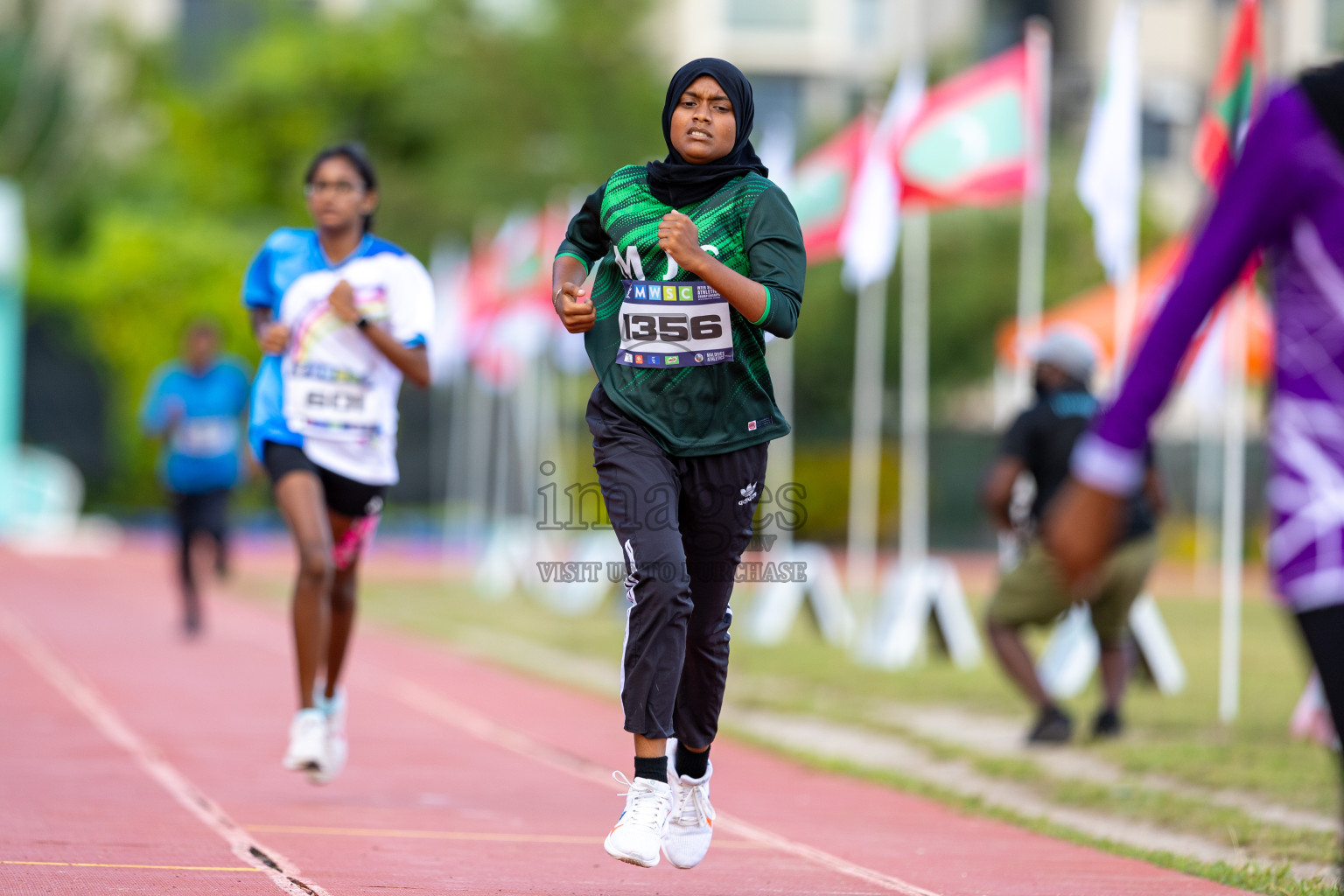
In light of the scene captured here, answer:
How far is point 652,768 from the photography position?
4.76 meters

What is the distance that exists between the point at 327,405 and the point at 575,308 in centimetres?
200

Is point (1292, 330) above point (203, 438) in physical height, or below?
above

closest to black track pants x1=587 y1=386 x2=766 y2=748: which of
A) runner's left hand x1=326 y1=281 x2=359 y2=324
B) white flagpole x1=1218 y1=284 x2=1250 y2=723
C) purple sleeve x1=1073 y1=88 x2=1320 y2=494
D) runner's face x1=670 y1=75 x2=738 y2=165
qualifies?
runner's face x1=670 y1=75 x2=738 y2=165

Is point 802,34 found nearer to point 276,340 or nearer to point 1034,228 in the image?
point 1034,228

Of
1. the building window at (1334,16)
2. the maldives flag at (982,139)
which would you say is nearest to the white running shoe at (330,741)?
the maldives flag at (982,139)

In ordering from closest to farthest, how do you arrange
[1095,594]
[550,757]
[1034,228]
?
[550,757] → [1095,594] → [1034,228]

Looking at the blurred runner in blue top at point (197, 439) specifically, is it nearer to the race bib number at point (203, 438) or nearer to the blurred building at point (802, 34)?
the race bib number at point (203, 438)

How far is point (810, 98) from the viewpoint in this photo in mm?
47469

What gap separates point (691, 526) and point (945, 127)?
32.3ft

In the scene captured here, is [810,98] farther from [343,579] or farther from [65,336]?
[343,579]

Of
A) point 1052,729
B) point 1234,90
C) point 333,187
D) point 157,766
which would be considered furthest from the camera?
point 1234,90

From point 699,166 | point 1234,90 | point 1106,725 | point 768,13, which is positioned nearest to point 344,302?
point 699,166

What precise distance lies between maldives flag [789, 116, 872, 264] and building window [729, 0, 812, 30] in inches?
1267

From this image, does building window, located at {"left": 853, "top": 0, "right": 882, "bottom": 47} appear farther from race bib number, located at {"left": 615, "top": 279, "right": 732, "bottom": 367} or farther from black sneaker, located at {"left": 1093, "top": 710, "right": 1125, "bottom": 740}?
race bib number, located at {"left": 615, "top": 279, "right": 732, "bottom": 367}
